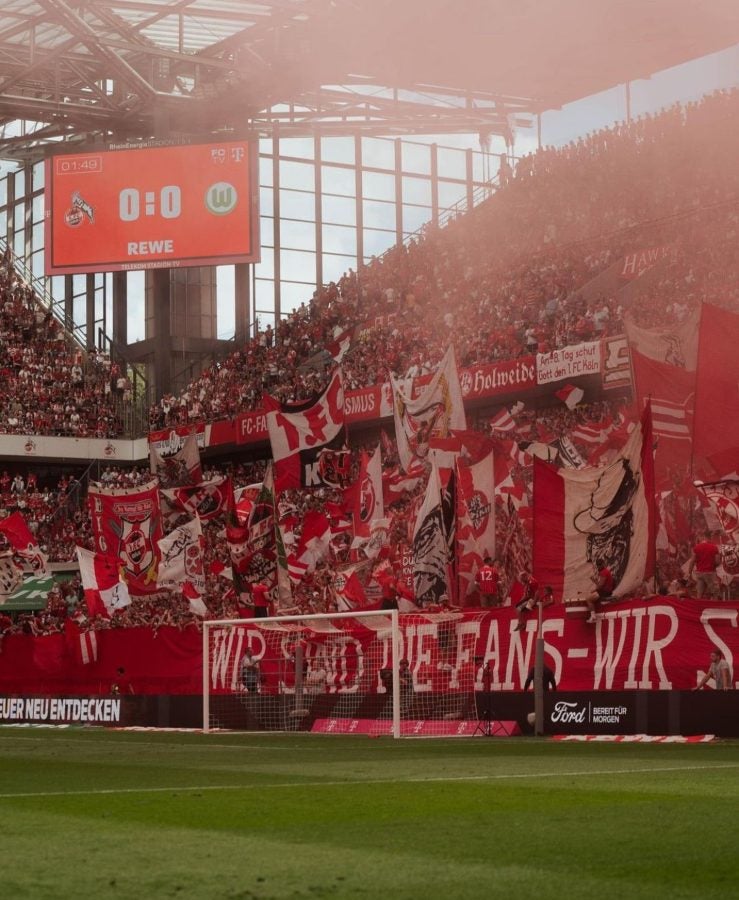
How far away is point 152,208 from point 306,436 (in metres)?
16.8

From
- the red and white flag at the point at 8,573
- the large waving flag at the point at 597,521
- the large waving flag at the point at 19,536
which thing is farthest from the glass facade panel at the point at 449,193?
the large waving flag at the point at 597,521

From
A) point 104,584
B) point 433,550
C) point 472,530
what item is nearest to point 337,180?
point 104,584

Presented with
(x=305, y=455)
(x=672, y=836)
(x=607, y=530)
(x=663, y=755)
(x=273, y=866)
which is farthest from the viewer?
(x=305, y=455)

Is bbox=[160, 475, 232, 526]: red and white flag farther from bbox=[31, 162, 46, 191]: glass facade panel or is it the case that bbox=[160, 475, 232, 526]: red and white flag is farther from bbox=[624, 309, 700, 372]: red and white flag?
bbox=[31, 162, 46, 191]: glass facade panel

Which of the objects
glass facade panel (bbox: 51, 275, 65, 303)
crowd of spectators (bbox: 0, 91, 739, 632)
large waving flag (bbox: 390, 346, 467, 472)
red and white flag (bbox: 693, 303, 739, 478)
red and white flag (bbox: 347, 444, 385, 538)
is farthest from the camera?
glass facade panel (bbox: 51, 275, 65, 303)

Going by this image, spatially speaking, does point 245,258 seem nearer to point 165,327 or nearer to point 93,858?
point 165,327

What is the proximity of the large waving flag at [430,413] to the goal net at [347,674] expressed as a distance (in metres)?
2.42

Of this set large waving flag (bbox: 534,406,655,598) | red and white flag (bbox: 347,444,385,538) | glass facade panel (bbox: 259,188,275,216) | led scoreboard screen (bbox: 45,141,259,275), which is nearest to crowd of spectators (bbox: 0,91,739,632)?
red and white flag (bbox: 347,444,385,538)

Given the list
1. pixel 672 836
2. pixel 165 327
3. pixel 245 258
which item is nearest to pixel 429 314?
pixel 245 258

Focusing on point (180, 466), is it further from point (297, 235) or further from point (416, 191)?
point (416, 191)

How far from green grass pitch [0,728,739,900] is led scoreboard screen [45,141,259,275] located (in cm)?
2480

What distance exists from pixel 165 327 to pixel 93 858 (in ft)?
130

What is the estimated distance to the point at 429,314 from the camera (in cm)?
3466

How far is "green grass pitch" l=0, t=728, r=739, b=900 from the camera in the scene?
496cm
